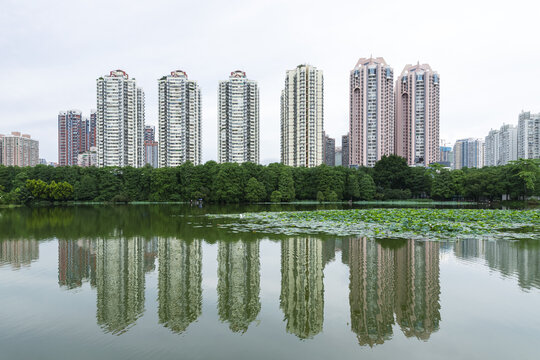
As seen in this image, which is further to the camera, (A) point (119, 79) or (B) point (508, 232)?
(A) point (119, 79)

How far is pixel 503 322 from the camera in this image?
21.7 ft

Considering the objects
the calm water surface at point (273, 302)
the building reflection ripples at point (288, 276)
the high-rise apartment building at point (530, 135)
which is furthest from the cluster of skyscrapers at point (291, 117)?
the calm water surface at point (273, 302)

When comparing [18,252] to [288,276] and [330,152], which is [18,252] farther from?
[330,152]

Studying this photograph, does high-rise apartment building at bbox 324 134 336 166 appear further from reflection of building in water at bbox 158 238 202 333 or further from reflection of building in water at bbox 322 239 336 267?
reflection of building in water at bbox 158 238 202 333

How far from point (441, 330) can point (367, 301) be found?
167cm

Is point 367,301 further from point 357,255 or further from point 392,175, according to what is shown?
point 392,175

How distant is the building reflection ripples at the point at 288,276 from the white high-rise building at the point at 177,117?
8005 centimetres

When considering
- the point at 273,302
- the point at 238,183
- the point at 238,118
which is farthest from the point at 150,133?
the point at 273,302

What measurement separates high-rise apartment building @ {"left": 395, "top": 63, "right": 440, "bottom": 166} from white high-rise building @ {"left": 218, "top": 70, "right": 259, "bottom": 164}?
134ft

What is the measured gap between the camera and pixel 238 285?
8.94 m

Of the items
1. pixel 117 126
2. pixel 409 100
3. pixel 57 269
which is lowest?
pixel 57 269

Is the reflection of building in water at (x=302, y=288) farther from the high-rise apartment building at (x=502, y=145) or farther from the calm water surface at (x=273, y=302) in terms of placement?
the high-rise apartment building at (x=502, y=145)

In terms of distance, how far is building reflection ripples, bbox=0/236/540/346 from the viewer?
6.77m

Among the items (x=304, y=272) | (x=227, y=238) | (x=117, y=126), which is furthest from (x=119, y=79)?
(x=304, y=272)
